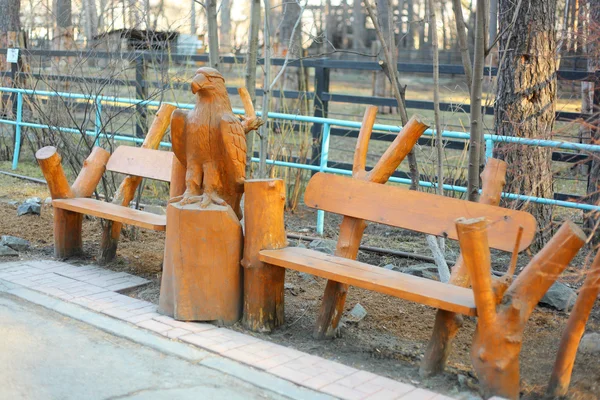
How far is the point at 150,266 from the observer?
228 inches

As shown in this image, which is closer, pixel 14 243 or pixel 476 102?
pixel 476 102

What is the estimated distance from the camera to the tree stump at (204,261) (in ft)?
14.1

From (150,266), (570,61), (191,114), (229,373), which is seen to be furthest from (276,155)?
(570,61)

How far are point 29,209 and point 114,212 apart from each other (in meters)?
2.38

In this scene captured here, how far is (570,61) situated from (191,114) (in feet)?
25.0

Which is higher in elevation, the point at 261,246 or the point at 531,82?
the point at 531,82

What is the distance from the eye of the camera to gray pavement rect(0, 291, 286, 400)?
11.2ft

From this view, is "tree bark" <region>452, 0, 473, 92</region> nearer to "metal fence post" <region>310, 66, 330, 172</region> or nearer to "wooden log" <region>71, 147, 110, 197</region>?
"wooden log" <region>71, 147, 110, 197</region>

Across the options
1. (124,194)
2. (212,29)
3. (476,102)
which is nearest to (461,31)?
(476,102)

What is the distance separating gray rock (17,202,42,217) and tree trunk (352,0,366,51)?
32.7 m

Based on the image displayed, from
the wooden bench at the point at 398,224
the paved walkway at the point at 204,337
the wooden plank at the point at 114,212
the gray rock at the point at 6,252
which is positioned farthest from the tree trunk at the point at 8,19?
the wooden bench at the point at 398,224

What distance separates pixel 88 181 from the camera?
595 centimetres

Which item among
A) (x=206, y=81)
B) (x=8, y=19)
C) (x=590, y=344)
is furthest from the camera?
(x=8, y=19)

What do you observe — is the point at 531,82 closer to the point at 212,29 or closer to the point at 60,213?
the point at 212,29
